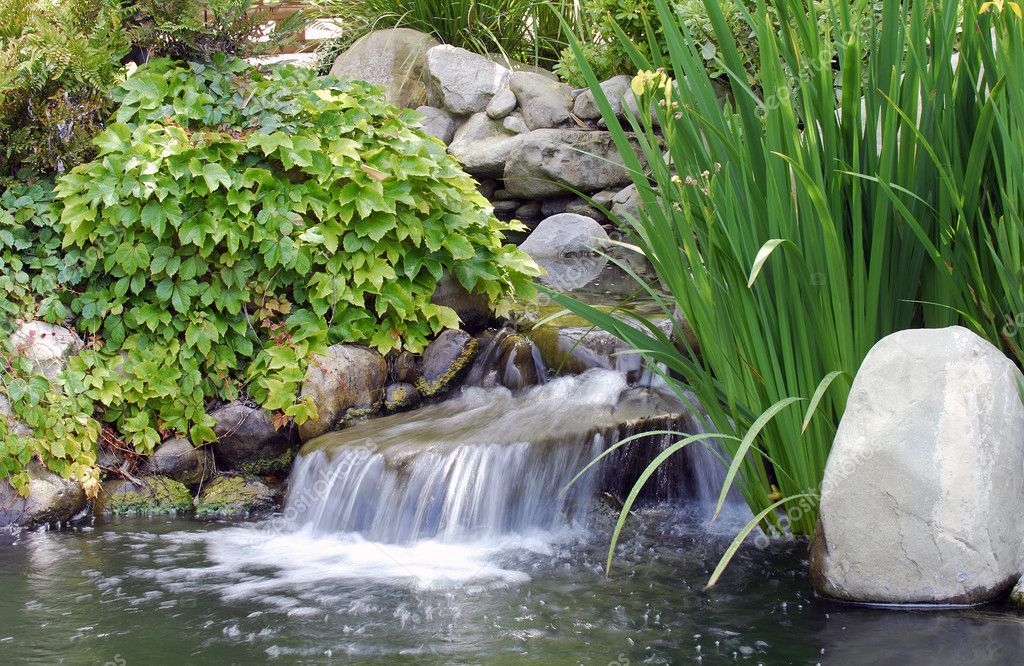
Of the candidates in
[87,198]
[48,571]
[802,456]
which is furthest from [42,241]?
[802,456]

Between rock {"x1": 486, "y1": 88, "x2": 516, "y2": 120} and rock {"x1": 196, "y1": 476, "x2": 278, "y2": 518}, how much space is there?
189 inches

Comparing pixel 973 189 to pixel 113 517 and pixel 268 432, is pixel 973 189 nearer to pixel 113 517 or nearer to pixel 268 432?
pixel 268 432

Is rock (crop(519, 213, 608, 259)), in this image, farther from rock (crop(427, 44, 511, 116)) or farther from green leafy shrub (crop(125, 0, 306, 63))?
green leafy shrub (crop(125, 0, 306, 63))

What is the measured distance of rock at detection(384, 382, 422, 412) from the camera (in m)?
5.43

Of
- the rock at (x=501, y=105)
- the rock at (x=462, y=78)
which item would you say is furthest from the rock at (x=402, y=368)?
the rock at (x=462, y=78)

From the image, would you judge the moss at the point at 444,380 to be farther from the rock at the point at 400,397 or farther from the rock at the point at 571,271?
the rock at the point at 571,271

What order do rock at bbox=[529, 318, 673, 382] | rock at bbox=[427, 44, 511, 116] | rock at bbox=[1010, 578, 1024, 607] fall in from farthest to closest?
1. rock at bbox=[427, 44, 511, 116]
2. rock at bbox=[529, 318, 673, 382]
3. rock at bbox=[1010, 578, 1024, 607]

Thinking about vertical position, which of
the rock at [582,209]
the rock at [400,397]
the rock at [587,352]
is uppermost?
the rock at [582,209]

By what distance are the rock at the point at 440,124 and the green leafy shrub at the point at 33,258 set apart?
14.4ft

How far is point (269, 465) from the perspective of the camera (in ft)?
17.1

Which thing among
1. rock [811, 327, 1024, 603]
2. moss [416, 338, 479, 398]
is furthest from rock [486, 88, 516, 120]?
rock [811, 327, 1024, 603]

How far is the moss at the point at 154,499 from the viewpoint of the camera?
4895 mm

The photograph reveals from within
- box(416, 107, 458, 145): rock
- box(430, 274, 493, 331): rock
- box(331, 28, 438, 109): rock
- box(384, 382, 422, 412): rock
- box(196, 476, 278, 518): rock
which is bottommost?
box(196, 476, 278, 518): rock

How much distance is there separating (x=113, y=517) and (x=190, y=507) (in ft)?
1.17
